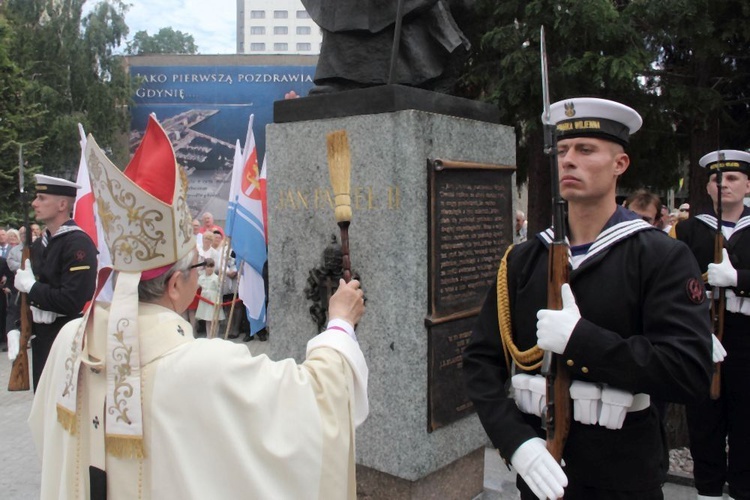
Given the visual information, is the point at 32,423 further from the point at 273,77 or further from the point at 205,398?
the point at 273,77

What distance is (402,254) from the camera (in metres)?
3.58

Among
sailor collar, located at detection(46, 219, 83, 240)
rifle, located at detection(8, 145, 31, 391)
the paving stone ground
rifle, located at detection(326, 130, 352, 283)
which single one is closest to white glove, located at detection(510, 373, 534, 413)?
rifle, located at detection(326, 130, 352, 283)

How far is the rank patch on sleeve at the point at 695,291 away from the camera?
2141 mm

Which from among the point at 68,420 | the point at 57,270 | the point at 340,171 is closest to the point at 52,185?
the point at 57,270

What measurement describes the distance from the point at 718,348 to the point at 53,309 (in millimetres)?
4247

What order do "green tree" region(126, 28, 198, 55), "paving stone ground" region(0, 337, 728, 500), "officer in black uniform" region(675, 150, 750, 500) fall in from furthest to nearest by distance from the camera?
1. "green tree" region(126, 28, 198, 55)
2. "paving stone ground" region(0, 337, 728, 500)
3. "officer in black uniform" region(675, 150, 750, 500)

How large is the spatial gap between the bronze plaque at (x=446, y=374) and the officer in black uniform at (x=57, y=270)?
2.61 m

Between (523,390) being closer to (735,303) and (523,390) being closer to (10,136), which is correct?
(735,303)

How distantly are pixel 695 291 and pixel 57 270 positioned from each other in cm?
434

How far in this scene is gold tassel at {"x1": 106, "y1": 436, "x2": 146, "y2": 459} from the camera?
73.6 inches

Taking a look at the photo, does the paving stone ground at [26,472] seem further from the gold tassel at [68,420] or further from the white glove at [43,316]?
the gold tassel at [68,420]

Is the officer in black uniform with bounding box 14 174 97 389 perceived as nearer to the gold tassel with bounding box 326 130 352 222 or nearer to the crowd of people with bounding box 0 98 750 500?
the crowd of people with bounding box 0 98 750 500

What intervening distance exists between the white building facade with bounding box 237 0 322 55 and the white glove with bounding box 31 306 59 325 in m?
108

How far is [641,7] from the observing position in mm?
8734
